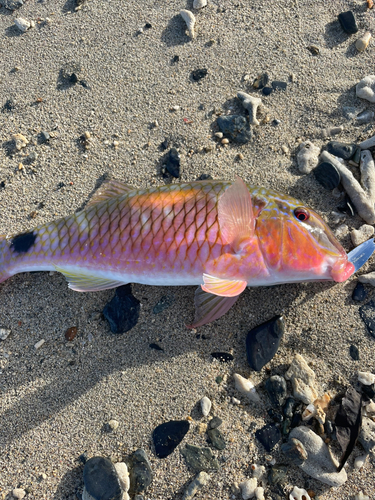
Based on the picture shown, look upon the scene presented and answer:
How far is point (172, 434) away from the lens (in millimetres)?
2635

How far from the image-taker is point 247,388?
267 centimetres

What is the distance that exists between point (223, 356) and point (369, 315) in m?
1.27

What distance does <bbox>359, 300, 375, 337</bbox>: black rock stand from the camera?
276 cm

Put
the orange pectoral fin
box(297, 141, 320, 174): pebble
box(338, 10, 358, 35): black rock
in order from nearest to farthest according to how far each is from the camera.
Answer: the orange pectoral fin
box(297, 141, 320, 174): pebble
box(338, 10, 358, 35): black rock

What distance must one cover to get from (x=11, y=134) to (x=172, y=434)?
3179 mm

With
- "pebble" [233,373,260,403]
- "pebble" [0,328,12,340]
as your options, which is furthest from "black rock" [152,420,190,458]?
"pebble" [0,328,12,340]

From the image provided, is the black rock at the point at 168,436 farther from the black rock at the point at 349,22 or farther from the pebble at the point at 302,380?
the black rock at the point at 349,22

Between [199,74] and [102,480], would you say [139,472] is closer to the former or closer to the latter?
[102,480]

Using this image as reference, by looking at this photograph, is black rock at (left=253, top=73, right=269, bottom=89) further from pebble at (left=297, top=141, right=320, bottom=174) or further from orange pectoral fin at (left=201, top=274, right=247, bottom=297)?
orange pectoral fin at (left=201, top=274, right=247, bottom=297)

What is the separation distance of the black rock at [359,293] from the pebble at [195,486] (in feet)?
6.12

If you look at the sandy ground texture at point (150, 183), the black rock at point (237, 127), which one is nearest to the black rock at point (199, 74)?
the sandy ground texture at point (150, 183)

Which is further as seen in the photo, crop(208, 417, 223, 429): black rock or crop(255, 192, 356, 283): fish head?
crop(208, 417, 223, 429): black rock

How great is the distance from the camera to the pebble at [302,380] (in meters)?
2.60

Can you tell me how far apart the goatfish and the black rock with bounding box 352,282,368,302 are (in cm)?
29
